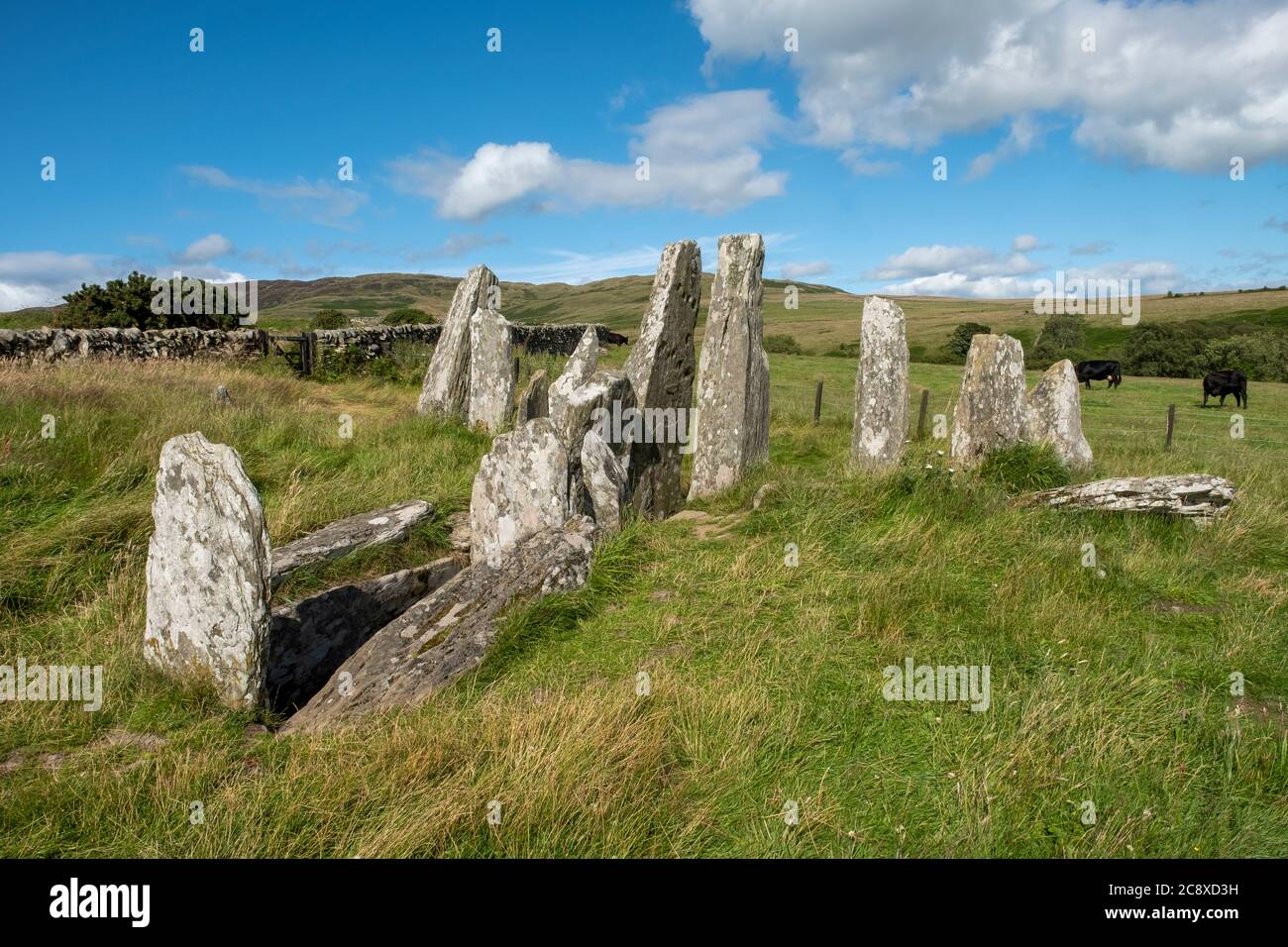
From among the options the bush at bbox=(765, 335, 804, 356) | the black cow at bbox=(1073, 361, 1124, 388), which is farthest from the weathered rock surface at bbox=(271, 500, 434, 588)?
the bush at bbox=(765, 335, 804, 356)

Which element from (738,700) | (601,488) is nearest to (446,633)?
(738,700)

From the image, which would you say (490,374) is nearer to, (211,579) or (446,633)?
(446,633)

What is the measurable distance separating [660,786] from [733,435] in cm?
643

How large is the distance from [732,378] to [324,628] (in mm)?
5771

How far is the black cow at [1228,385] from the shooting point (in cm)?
2423

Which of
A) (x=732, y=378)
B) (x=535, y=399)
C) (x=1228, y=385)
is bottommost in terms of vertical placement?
(x=535, y=399)

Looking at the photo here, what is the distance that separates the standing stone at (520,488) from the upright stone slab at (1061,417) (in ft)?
24.8

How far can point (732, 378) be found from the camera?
9844 millimetres

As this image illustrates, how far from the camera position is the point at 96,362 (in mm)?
13641

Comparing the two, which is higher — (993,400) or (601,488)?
(993,400)

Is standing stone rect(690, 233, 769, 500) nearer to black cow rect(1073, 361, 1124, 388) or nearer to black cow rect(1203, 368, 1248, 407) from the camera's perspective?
black cow rect(1203, 368, 1248, 407)

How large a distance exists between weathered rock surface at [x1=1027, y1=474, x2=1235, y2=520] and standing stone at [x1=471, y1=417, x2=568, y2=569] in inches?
209

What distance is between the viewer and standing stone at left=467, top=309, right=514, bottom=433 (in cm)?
1321

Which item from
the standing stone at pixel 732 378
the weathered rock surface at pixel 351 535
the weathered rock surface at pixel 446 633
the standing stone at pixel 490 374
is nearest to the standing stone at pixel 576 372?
the standing stone at pixel 732 378
